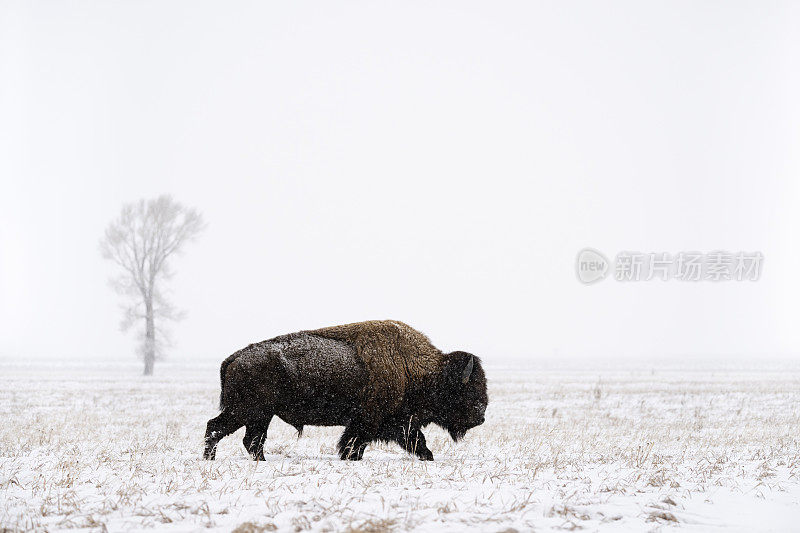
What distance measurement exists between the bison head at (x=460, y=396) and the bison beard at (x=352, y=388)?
0.05 feet

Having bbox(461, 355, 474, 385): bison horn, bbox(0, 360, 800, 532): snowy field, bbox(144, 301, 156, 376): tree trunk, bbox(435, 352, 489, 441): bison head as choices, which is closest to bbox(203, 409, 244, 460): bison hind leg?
bbox(0, 360, 800, 532): snowy field

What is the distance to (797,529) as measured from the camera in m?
5.32

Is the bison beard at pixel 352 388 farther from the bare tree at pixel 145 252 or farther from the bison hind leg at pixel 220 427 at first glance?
the bare tree at pixel 145 252

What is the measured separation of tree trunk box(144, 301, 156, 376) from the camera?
40562mm

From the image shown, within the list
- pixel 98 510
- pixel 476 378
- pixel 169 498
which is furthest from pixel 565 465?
pixel 98 510

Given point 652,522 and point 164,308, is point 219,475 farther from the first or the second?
point 164,308

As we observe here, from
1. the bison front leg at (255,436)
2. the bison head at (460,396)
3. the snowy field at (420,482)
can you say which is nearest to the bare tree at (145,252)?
the snowy field at (420,482)

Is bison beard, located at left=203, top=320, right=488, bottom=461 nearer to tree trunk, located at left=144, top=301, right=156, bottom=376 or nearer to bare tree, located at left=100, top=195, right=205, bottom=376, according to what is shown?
tree trunk, located at left=144, top=301, right=156, bottom=376

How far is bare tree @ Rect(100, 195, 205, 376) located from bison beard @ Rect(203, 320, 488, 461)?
3636 centimetres

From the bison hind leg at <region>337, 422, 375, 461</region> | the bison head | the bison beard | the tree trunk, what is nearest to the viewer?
the bison beard

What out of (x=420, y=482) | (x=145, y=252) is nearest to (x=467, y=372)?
(x=420, y=482)

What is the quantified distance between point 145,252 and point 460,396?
38.3 meters

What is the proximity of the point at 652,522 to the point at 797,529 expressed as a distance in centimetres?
123

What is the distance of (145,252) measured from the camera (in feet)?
142
